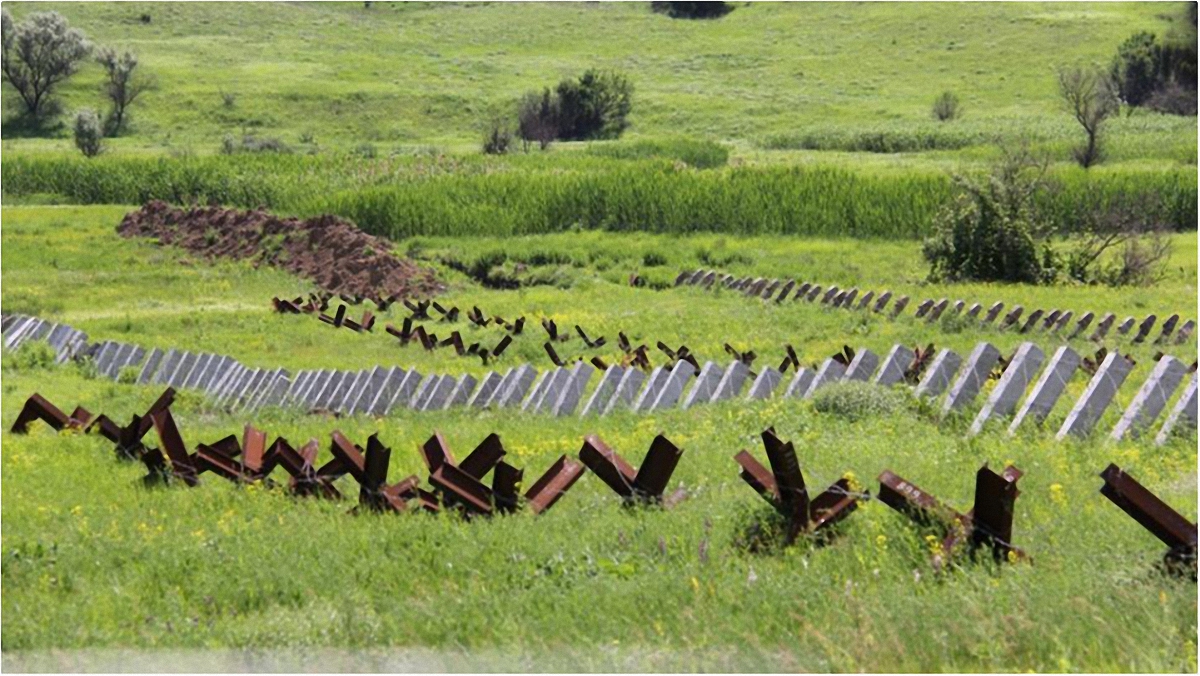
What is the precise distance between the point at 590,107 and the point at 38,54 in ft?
130

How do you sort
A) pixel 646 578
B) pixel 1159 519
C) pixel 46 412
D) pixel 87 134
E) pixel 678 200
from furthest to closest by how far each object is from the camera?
pixel 87 134
pixel 678 200
pixel 46 412
pixel 646 578
pixel 1159 519

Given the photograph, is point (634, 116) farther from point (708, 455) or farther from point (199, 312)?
point (708, 455)

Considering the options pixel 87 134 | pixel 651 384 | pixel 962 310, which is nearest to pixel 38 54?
pixel 87 134

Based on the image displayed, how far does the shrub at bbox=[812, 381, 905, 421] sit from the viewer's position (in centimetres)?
1202

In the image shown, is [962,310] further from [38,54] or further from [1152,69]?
[38,54]

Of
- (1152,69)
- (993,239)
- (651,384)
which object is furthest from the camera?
(1152,69)

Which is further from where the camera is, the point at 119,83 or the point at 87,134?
the point at 119,83

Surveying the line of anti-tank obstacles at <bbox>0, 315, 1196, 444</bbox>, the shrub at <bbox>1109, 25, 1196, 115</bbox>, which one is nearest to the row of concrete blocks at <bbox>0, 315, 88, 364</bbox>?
the line of anti-tank obstacles at <bbox>0, 315, 1196, 444</bbox>

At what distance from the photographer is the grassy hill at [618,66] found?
10112cm

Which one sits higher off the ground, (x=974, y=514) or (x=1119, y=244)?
(x=974, y=514)

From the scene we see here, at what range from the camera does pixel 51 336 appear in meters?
22.9

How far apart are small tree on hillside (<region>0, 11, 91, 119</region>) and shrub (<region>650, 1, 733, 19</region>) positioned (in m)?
63.9

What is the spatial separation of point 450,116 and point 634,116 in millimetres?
13783

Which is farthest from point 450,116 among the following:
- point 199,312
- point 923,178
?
point 199,312
